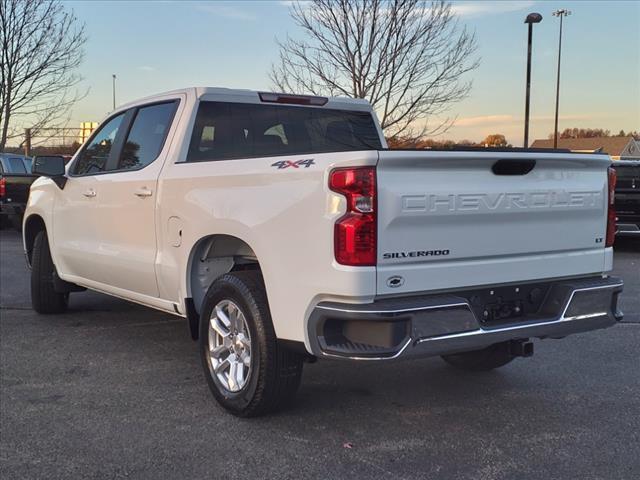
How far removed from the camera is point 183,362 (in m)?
5.20

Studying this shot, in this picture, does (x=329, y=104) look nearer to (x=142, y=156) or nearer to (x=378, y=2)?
(x=142, y=156)

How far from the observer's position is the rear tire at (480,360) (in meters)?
4.73

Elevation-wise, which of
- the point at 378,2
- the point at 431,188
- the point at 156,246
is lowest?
the point at 156,246

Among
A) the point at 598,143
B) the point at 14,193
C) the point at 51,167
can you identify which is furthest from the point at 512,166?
the point at 598,143

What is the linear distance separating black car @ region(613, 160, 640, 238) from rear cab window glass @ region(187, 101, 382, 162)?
858 centimetres

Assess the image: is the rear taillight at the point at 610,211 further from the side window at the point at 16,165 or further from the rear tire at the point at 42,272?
the side window at the point at 16,165

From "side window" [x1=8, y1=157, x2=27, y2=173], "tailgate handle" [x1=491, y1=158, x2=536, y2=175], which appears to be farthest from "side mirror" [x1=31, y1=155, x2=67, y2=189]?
"side window" [x1=8, y1=157, x2=27, y2=173]

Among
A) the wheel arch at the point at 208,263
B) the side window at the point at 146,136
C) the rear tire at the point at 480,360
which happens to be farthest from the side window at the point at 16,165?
the rear tire at the point at 480,360

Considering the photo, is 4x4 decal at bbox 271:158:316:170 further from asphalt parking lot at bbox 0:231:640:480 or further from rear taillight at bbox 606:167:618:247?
rear taillight at bbox 606:167:618:247

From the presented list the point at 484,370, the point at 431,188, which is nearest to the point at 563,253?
the point at 431,188

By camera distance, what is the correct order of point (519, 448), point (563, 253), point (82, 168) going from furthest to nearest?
point (82, 168) < point (563, 253) < point (519, 448)

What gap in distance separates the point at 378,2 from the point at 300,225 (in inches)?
562

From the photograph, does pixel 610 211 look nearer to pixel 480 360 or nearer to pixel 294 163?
pixel 480 360

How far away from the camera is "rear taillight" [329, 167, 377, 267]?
10.4 ft
